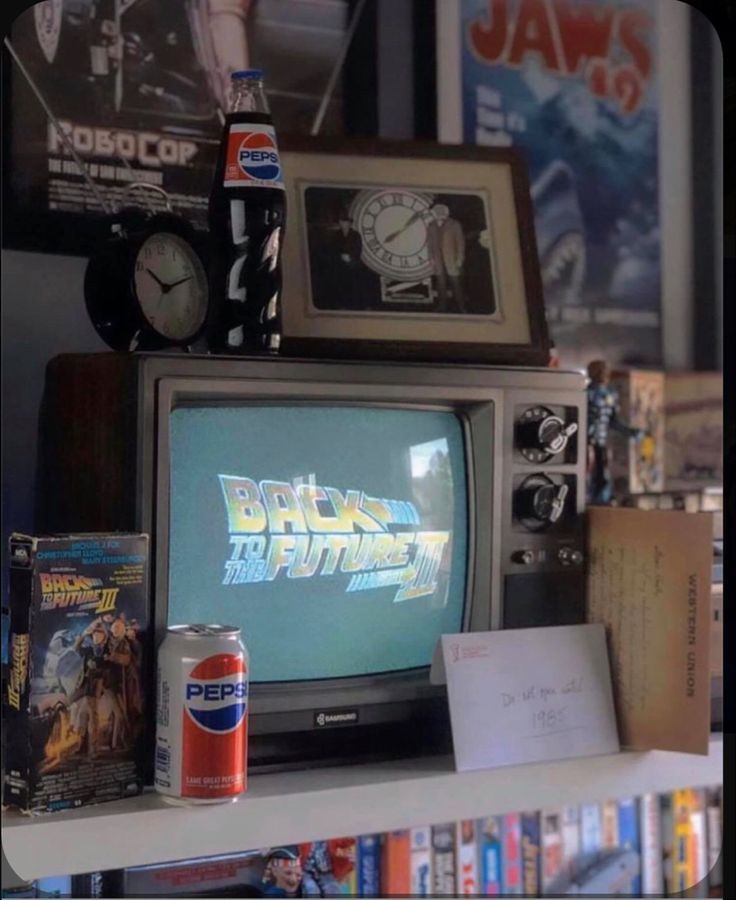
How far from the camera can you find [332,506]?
127cm

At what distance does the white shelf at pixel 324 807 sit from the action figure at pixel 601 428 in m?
0.37

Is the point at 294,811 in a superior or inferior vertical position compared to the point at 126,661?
inferior

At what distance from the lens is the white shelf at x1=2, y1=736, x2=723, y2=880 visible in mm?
1107

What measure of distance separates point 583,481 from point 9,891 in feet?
2.57

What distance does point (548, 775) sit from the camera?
Answer: 52.0 inches

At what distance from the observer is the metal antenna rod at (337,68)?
1633 mm

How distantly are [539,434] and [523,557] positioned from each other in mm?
135

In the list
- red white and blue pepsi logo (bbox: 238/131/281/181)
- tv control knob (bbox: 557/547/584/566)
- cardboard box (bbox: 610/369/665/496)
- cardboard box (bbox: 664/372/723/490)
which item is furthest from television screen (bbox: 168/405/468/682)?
cardboard box (bbox: 664/372/723/490)

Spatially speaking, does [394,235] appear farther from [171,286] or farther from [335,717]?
[335,717]

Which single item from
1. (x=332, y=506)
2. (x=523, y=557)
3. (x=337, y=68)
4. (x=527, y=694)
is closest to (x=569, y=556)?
(x=523, y=557)

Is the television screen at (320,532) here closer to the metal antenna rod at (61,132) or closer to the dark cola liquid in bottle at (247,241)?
the dark cola liquid in bottle at (247,241)

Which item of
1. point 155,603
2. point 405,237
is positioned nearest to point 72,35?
point 405,237

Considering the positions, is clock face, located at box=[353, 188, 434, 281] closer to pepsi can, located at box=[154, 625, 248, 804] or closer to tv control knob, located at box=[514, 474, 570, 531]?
tv control knob, located at box=[514, 474, 570, 531]

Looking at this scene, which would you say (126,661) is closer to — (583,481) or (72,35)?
(583,481)
